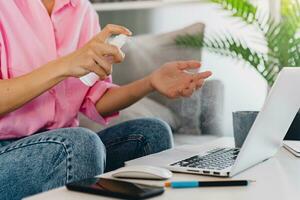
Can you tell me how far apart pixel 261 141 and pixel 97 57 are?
358 mm

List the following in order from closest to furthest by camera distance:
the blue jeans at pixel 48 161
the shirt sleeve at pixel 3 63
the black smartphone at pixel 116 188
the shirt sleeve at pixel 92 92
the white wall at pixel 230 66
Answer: the black smartphone at pixel 116 188 < the blue jeans at pixel 48 161 < the shirt sleeve at pixel 3 63 < the shirt sleeve at pixel 92 92 < the white wall at pixel 230 66

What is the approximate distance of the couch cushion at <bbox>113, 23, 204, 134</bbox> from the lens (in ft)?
7.53

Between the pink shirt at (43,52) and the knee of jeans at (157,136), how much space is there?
0.20m

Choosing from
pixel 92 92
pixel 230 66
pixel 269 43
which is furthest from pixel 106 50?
pixel 230 66

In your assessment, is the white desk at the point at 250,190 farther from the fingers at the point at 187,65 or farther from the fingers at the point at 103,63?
the fingers at the point at 187,65

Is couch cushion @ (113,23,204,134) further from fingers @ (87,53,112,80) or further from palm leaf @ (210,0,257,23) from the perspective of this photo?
fingers @ (87,53,112,80)

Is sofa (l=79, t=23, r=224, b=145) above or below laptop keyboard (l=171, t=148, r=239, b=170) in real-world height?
below

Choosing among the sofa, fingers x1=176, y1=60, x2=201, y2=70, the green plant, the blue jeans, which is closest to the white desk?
the blue jeans

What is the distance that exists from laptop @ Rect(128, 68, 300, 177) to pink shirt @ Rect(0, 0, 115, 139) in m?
0.36

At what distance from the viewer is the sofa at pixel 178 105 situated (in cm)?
224

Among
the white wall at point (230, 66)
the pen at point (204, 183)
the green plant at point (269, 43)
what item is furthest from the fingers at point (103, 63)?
the white wall at point (230, 66)

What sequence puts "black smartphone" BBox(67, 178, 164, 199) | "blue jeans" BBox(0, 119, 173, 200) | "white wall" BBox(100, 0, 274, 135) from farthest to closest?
"white wall" BBox(100, 0, 274, 135) → "blue jeans" BBox(0, 119, 173, 200) → "black smartphone" BBox(67, 178, 164, 199)

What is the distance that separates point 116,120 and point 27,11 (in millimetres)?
810

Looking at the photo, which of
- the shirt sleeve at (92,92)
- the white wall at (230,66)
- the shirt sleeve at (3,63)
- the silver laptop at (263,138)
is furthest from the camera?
the white wall at (230,66)
